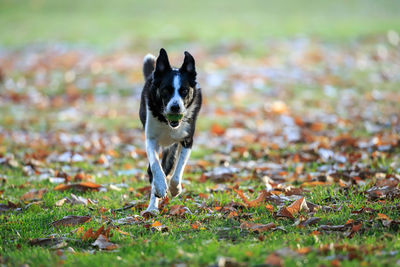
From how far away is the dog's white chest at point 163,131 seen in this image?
601 cm

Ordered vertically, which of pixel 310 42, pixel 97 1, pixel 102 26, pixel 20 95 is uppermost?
pixel 97 1

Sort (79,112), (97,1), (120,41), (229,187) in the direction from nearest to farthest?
1. (229,187)
2. (79,112)
3. (120,41)
4. (97,1)

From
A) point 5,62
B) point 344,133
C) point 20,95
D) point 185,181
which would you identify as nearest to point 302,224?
point 185,181

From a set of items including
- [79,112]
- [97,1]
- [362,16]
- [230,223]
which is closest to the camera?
[230,223]

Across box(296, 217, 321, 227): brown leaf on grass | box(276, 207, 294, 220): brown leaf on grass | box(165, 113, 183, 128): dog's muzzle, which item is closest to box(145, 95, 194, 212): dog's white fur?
box(165, 113, 183, 128): dog's muzzle

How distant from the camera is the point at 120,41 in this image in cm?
2441

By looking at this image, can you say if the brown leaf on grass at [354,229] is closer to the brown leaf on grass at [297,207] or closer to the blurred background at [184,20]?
the brown leaf on grass at [297,207]

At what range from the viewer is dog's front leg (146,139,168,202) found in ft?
18.4

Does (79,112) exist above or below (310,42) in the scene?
below

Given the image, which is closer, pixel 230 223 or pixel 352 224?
pixel 352 224

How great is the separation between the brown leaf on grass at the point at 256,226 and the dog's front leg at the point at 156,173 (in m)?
1.29

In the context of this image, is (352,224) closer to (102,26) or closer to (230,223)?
(230,223)

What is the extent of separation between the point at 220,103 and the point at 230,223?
32.3ft

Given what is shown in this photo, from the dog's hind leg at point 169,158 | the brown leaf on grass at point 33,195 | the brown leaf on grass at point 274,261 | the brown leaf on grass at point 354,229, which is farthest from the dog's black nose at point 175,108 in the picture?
the brown leaf on grass at point 274,261
